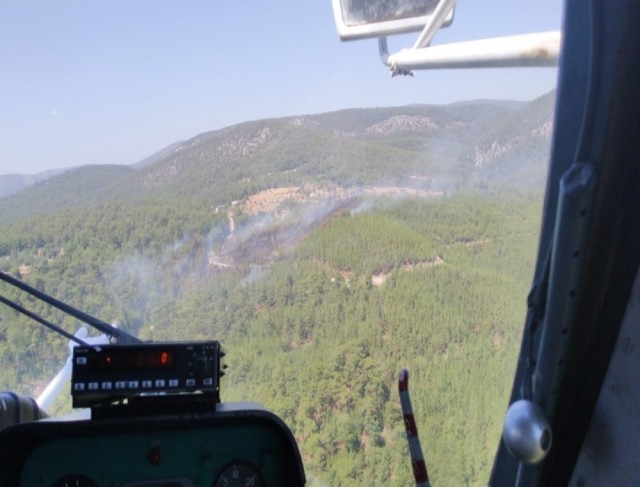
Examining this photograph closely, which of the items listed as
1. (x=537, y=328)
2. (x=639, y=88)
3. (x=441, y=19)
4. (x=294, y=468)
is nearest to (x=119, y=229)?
(x=294, y=468)

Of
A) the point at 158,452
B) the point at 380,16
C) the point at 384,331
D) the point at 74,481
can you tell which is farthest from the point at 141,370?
the point at 380,16

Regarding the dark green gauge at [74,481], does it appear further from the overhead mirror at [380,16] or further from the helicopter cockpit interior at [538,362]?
the overhead mirror at [380,16]

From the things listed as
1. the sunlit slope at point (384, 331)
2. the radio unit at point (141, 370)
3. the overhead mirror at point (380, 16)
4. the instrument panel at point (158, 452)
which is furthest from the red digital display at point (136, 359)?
the overhead mirror at point (380, 16)

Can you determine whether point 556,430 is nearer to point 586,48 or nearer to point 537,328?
point 537,328

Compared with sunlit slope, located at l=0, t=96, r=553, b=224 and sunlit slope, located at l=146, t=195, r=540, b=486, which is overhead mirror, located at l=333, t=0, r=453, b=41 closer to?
sunlit slope, located at l=146, t=195, r=540, b=486

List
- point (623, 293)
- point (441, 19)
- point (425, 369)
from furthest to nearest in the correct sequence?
point (425, 369)
point (441, 19)
point (623, 293)

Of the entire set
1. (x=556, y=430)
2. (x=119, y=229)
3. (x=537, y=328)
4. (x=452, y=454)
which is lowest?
(x=452, y=454)
